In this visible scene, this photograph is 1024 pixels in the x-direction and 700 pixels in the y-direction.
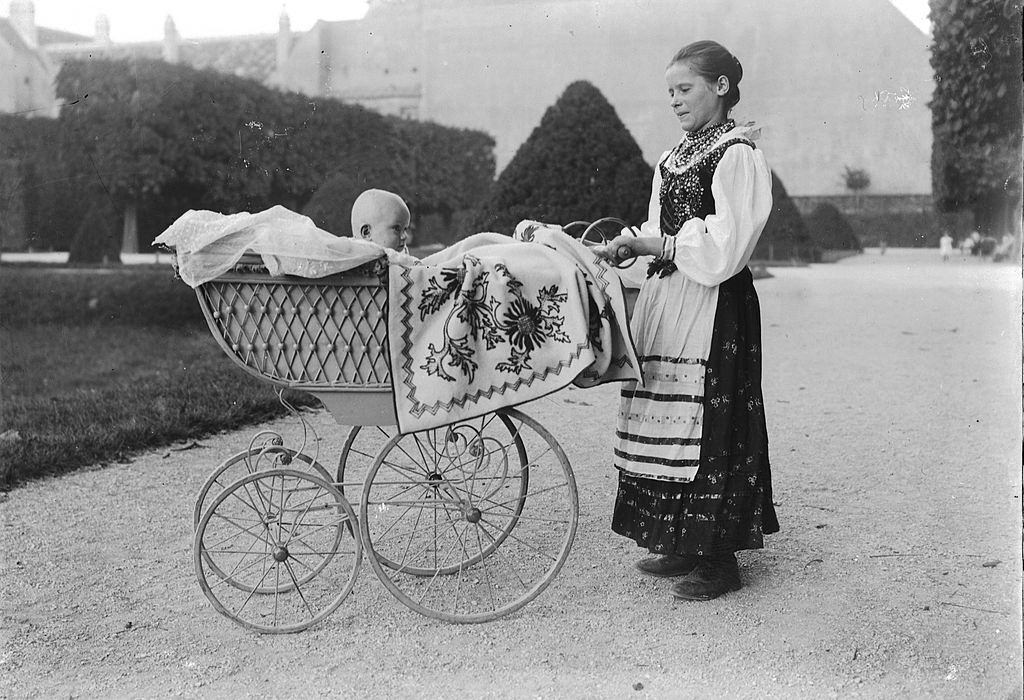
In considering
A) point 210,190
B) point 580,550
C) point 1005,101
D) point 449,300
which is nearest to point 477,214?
point 210,190

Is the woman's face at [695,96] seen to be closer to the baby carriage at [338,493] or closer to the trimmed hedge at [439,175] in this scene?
the baby carriage at [338,493]

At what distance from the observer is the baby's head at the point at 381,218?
113 inches

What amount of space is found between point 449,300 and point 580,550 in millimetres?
1310

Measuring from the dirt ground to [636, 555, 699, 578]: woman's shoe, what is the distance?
8cm

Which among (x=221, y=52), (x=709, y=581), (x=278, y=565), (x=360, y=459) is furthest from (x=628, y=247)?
(x=221, y=52)

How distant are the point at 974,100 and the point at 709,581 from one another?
323 inches

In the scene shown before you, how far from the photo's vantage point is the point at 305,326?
8.58 ft

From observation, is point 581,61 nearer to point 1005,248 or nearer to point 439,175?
point 439,175

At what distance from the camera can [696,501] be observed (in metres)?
2.97

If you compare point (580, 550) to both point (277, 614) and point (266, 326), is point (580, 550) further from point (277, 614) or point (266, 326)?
point (266, 326)

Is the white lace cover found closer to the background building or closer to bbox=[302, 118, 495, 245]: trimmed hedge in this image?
the background building

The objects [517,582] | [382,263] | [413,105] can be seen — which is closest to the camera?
[382,263]

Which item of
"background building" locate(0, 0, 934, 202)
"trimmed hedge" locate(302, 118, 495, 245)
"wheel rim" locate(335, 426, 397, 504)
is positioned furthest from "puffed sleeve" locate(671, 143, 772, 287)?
"trimmed hedge" locate(302, 118, 495, 245)

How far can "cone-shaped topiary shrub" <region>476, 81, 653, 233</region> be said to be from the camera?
8.91m
